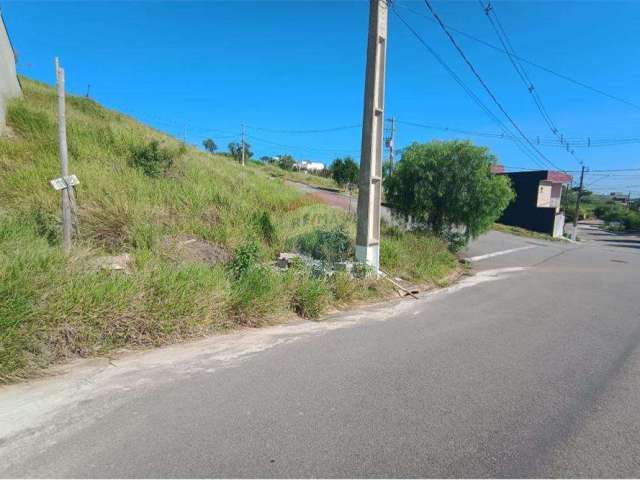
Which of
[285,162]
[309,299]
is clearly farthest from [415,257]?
[285,162]

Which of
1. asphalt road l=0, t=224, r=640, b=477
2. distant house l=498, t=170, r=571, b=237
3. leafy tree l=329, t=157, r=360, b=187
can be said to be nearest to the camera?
asphalt road l=0, t=224, r=640, b=477

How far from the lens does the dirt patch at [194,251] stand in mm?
6270

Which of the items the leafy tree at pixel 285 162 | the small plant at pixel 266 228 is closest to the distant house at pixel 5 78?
the small plant at pixel 266 228

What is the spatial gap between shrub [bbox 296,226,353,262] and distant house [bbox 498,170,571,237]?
30976 millimetres

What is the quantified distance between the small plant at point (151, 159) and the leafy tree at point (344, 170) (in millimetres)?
29655

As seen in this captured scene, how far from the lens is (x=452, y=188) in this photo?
11.8 meters

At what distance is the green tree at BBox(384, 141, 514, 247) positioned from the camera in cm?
1162

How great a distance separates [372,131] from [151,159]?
5.80 m

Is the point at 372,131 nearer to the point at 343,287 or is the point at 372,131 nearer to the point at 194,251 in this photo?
the point at 343,287

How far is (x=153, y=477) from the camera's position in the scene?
2.17 metres

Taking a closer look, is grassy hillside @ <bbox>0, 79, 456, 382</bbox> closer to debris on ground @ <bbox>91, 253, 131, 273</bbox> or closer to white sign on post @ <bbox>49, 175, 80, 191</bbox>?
debris on ground @ <bbox>91, 253, 131, 273</bbox>

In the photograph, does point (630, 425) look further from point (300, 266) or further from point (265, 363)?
point (300, 266)

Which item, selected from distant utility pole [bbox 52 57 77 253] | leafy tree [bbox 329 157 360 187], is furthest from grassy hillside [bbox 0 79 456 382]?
leafy tree [bbox 329 157 360 187]

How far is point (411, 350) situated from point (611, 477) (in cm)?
224
